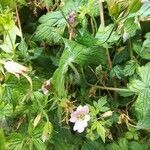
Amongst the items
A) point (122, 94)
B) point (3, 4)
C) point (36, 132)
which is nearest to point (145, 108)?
point (122, 94)

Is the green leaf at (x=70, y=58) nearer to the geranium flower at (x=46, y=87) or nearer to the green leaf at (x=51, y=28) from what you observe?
the geranium flower at (x=46, y=87)

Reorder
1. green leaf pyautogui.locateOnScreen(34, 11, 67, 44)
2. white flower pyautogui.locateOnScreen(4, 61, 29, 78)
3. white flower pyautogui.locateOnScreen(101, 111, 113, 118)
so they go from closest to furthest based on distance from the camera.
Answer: white flower pyautogui.locateOnScreen(4, 61, 29, 78) < white flower pyautogui.locateOnScreen(101, 111, 113, 118) < green leaf pyautogui.locateOnScreen(34, 11, 67, 44)

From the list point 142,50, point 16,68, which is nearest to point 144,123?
point 142,50

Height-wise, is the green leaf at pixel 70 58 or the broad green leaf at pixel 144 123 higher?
the green leaf at pixel 70 58

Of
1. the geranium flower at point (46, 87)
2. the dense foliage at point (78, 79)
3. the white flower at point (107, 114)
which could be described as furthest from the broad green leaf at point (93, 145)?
the geranium flower at point (46, 87)

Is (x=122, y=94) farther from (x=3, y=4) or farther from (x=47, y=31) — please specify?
(x=3, y=4)

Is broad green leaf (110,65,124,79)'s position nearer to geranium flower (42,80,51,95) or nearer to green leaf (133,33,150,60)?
green leaf (133,33,150,60)

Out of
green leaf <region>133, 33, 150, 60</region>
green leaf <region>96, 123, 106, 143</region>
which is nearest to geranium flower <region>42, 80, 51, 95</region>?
green leaf <region>96, 123, 106, 143</region>
